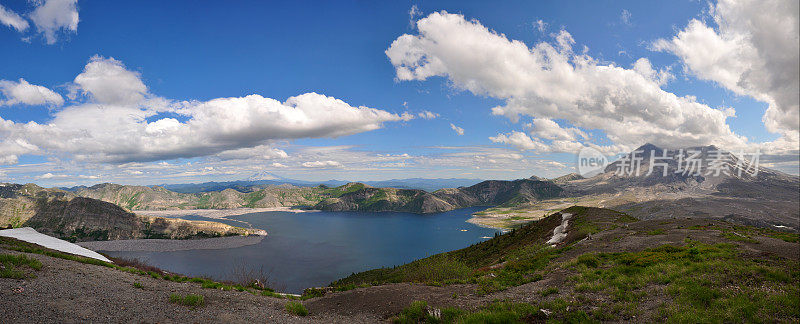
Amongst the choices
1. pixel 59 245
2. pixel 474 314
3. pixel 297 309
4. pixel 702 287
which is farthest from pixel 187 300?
pixel 59 245

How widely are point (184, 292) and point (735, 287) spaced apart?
1335 inches

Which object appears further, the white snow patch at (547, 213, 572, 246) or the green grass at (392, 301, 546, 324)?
the white snow patch at (547, 213, 572, 246)

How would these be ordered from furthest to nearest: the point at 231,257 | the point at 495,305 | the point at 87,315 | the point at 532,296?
1. the point at 231,257
2. the point at 532,296
3. the point at 495,305
4. the point at 87,315

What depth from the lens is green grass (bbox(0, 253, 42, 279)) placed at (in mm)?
16281

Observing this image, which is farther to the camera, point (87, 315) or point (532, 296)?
point (532, 296)

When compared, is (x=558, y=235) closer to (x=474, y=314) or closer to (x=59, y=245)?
(x=474, y=314)

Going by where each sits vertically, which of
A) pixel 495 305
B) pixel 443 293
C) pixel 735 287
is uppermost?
pixel 735 287

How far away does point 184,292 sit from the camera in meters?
20.0

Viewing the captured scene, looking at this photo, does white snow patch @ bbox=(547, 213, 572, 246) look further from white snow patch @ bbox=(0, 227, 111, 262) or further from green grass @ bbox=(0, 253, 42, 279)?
white snow patch @ bbox=(0, 227, 111, 262)

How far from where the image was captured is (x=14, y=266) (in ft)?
58.4

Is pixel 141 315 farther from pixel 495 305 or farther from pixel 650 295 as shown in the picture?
pixel 650 295

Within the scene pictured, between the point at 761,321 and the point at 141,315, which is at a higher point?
the point at 761,321

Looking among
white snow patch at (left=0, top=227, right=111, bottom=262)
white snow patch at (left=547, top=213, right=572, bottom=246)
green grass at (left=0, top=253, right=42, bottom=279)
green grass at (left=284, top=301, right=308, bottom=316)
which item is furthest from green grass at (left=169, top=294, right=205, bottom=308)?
white snow patch at (left=547, top=213, right=572, bottom=246)

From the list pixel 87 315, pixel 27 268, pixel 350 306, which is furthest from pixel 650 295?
pixel 27 268
